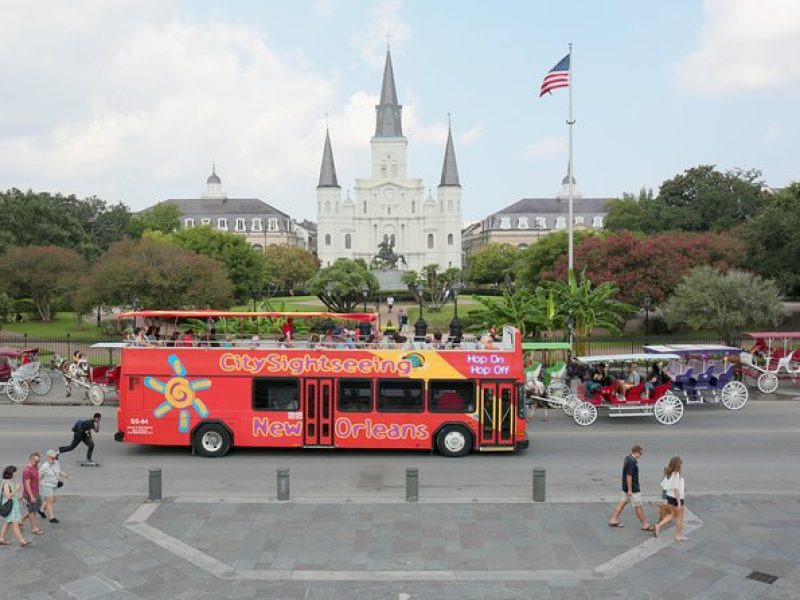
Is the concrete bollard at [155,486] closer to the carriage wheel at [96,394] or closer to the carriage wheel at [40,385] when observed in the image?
the carriage wheel at [96,394]

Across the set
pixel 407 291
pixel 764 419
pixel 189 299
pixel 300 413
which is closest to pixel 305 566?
pixel 300 413

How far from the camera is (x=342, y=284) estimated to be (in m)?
55.3

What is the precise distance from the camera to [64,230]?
69.1 m

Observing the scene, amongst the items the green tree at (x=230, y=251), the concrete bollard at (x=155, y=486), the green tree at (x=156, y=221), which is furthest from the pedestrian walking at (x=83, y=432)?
the green tree at (x=156, y=221)

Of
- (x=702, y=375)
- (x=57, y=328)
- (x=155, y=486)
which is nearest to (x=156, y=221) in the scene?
(x=57, y=328)

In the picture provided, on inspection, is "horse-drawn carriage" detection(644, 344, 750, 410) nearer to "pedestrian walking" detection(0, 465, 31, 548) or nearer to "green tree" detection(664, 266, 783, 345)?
"green tree" detection(664, 266, 783, 345)

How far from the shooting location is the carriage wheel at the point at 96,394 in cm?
2372

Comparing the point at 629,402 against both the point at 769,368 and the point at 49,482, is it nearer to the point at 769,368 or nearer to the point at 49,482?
the point at 769,368

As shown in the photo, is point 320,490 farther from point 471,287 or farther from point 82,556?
point 471,287

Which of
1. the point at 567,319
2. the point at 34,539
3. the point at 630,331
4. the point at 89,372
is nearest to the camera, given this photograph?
the point at 34,539

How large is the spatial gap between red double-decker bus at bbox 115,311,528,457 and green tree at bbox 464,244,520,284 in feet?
280

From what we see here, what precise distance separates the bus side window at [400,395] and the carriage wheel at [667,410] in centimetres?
753

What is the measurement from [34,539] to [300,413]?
21.5ft

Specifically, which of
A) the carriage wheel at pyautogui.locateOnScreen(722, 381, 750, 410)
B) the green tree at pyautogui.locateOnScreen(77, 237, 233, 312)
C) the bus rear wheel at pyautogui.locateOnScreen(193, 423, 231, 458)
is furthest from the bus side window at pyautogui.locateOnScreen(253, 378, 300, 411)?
the green tree at pyautogui.locateOnScreen(77, 237, 233, 312)
